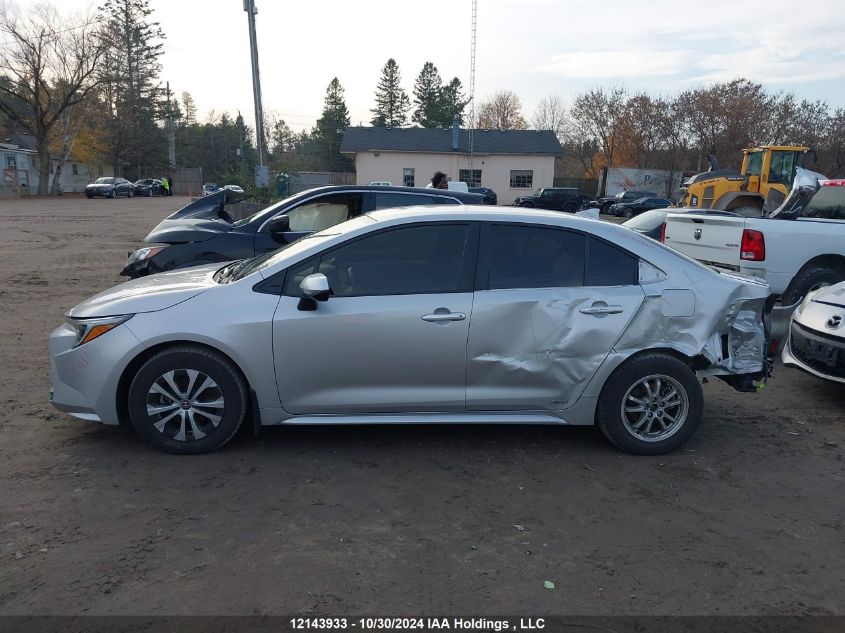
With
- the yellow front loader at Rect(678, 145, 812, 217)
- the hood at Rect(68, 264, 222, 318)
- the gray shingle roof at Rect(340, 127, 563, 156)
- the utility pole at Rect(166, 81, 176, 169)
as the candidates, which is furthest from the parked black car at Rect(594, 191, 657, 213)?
the utility pole at Rect(166, 81, 176, 169)

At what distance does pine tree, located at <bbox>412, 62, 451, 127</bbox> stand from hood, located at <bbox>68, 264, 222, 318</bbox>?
82672 mm

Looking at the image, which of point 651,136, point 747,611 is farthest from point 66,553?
point 651,136

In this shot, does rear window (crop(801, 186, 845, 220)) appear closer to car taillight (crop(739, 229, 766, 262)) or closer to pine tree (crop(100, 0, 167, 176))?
car taillight (crop(739, 229, 766, 262))

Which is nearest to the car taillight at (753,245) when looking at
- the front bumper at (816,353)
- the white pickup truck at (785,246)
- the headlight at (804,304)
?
the white pickup truck at (785,246)

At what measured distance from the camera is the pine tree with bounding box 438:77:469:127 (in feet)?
271

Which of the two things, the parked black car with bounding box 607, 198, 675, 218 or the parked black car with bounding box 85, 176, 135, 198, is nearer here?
the parked black car with bounding box 607, 198, 675, 218

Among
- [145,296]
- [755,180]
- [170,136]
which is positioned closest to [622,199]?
[755,180]

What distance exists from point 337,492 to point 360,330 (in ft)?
3.34

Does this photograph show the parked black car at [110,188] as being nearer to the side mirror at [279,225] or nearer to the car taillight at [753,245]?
the side mirror at [279,225]

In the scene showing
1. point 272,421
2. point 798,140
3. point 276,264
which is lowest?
point 272,421

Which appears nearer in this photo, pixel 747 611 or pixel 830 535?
pixel 747 611

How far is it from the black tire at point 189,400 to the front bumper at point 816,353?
186 inches

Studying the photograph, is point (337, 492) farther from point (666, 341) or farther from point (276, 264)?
point (666, 341)

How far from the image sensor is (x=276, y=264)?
15.0ft
